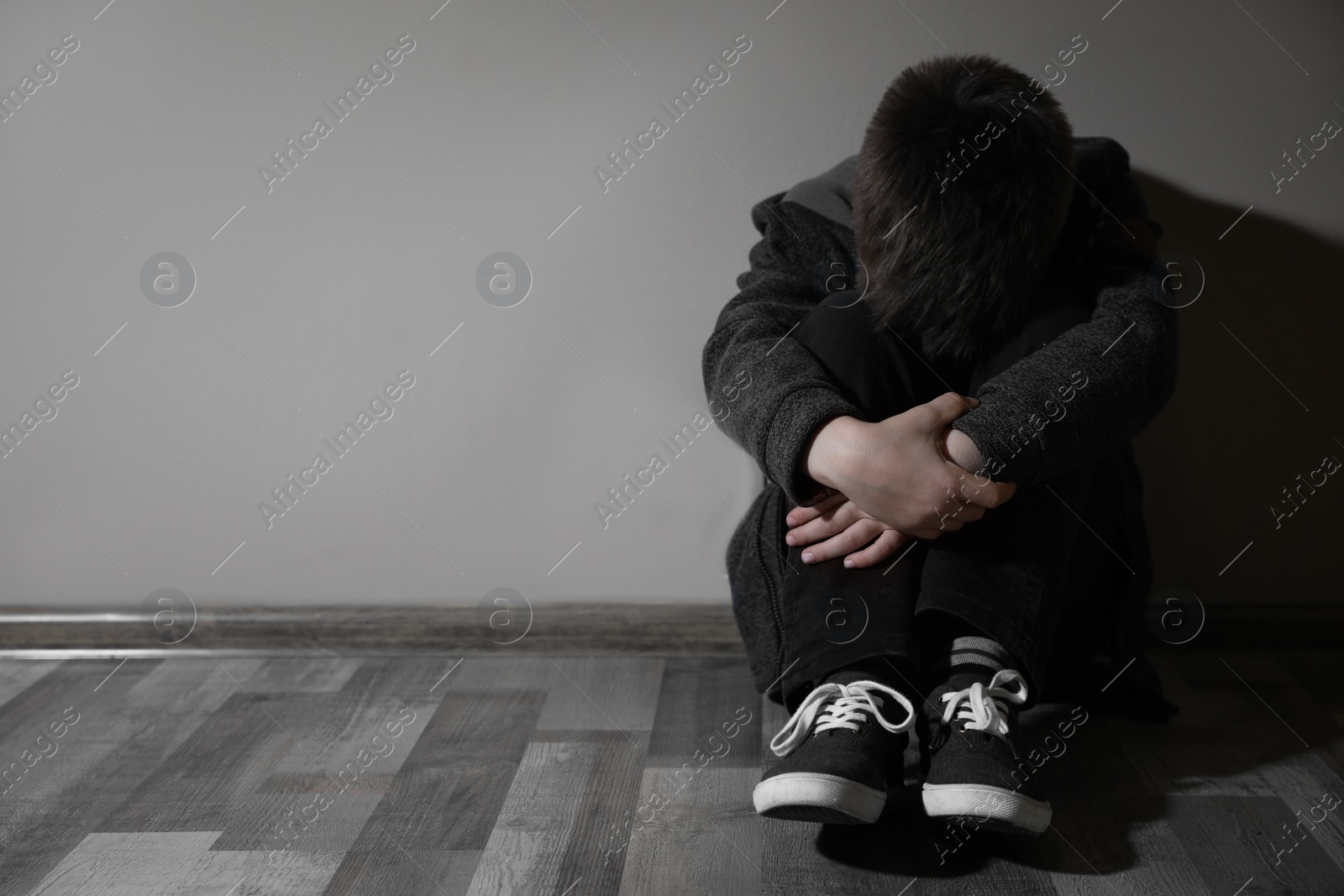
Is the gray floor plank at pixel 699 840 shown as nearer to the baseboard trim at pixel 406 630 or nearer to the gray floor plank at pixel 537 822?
the gray floor plank at pixel 537 822

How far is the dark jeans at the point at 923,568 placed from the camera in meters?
0.92

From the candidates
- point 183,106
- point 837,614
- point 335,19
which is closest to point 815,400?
point 837,614

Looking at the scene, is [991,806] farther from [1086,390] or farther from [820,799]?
[1086,390]

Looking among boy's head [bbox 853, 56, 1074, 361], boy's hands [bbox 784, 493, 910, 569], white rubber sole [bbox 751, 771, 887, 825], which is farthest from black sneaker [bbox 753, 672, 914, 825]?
boy's head [bbox 853, 56, 1074, 361]

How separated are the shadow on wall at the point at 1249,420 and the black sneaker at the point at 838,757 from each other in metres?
0.63

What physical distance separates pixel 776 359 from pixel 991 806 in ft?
1.50

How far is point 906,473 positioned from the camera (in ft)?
2.94

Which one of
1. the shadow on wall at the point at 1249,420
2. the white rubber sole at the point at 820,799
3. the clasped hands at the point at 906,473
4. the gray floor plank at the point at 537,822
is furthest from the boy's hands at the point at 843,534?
the shadow on wall at the point at 1249,420

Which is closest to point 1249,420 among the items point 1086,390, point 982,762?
point 1086,390

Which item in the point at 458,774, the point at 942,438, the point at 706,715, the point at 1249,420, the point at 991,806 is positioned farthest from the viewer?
the point at 1249,420

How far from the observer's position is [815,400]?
0.93 meters

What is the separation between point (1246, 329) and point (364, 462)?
3.93 feet

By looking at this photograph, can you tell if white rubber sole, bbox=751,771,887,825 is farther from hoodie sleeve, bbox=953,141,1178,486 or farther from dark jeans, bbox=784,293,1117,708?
hoodie sleeve, bbox=953,141,1178,486

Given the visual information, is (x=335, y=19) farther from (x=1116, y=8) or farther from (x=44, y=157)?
(x=1116, y=8)
